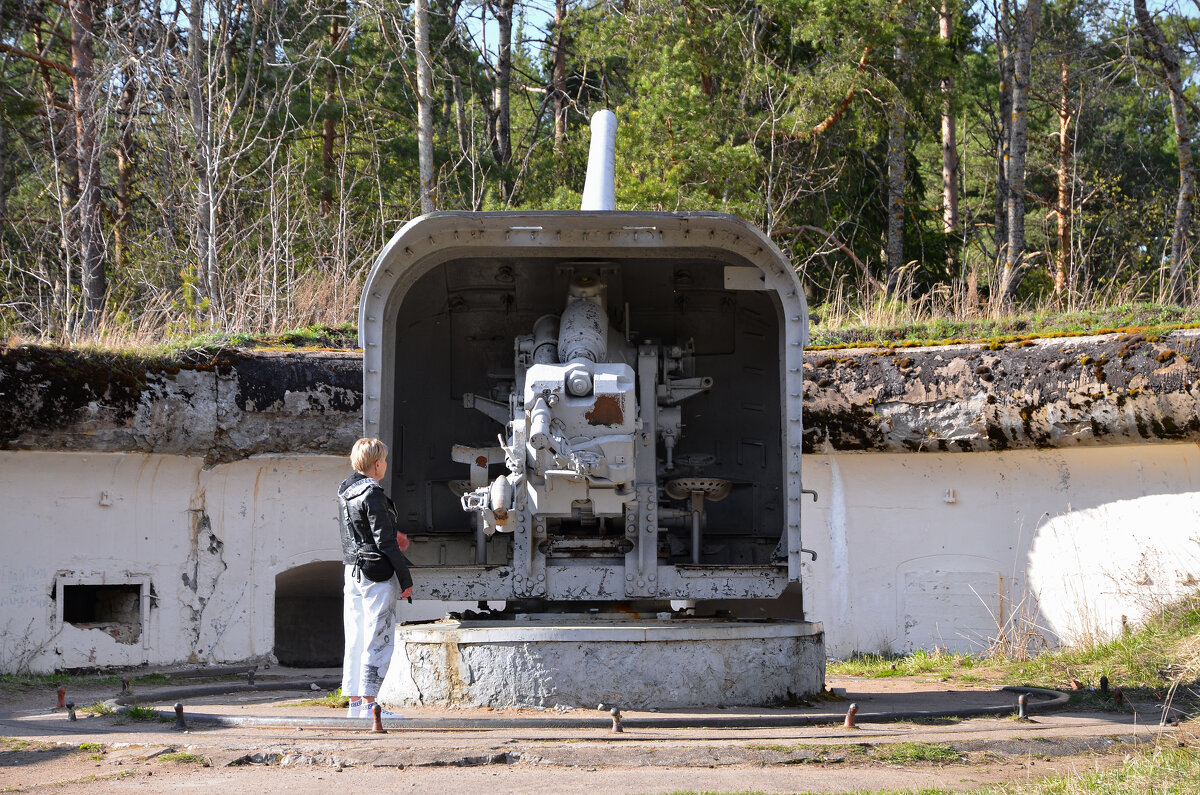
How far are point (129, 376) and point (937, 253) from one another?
41.2 ft

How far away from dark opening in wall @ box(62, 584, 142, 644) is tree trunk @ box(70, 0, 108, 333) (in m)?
6.17

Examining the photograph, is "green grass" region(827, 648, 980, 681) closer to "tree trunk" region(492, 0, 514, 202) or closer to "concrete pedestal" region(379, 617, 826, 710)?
"concrete pedestal" region(379, 617, 826, 710)

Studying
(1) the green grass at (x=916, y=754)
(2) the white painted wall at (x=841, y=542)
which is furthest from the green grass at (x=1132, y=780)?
(2) the white painted wall at (x=841, y=542)

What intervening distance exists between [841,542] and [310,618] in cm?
448

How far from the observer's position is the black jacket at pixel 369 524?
5.56m

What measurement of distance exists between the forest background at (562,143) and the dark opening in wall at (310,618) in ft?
8.35

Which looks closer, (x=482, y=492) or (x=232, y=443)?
(x=482, y=492)

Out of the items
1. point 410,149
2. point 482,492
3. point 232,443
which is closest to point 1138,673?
point 482,492

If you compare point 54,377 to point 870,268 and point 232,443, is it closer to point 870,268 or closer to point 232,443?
point 232,443

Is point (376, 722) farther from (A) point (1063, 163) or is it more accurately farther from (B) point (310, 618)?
(A) point (1063, 163)

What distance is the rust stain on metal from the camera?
614cm

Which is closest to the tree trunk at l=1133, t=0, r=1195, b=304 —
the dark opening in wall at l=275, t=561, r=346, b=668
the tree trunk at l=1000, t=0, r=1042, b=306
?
the tree trunk at l=1000, t=0, r=1042, b=306

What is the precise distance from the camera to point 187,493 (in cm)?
947

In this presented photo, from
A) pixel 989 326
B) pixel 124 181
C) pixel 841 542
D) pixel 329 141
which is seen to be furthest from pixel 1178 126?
pixel 124 181
